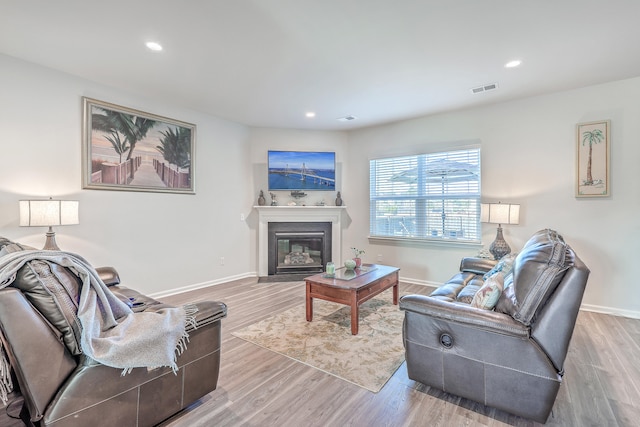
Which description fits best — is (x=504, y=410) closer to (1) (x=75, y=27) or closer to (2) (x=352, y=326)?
(2) (x=352, y=326)

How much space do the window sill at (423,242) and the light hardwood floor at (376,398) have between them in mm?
1769

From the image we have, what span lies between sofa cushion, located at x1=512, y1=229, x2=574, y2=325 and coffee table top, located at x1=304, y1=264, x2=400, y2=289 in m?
1.48

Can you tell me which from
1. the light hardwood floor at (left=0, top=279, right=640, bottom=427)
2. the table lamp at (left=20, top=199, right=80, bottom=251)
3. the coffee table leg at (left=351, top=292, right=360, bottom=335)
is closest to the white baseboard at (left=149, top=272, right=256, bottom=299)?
the table lamp at (left=20, top=199, right=80, bottom=251)

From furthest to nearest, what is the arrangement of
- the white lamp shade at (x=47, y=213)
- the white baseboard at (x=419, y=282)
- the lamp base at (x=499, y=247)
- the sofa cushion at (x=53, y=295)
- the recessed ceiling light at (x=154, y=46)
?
the white baseboard at (x=419, y=282) < the lamp base at (x=499, y=247) < the white lamp shade at (x=47, y=213) < the recessed ceiling light at (x=154, y=46) < the sofa cushion at (x=53, y=295)

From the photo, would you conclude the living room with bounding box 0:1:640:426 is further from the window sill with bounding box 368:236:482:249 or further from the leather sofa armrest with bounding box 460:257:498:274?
the leather sofa armrest with bounding box 460:257:498:274

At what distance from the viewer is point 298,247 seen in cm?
550

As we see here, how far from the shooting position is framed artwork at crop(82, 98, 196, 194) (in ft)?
11.3

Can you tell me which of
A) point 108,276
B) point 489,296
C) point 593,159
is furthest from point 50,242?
point 593,159

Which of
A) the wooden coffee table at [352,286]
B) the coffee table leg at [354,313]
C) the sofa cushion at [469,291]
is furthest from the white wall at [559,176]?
the coffee table leg at [354,313]

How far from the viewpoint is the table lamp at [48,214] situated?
272 centimetres

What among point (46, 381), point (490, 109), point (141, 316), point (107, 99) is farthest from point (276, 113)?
point (46, 381)

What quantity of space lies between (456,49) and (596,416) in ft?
9.39

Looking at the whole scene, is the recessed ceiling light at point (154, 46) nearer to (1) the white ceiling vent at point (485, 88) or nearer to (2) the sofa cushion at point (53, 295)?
(2) the sofa cushion at point (53, 295)

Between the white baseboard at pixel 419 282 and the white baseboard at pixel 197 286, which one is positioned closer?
the white baseboard at pixel 197 286
